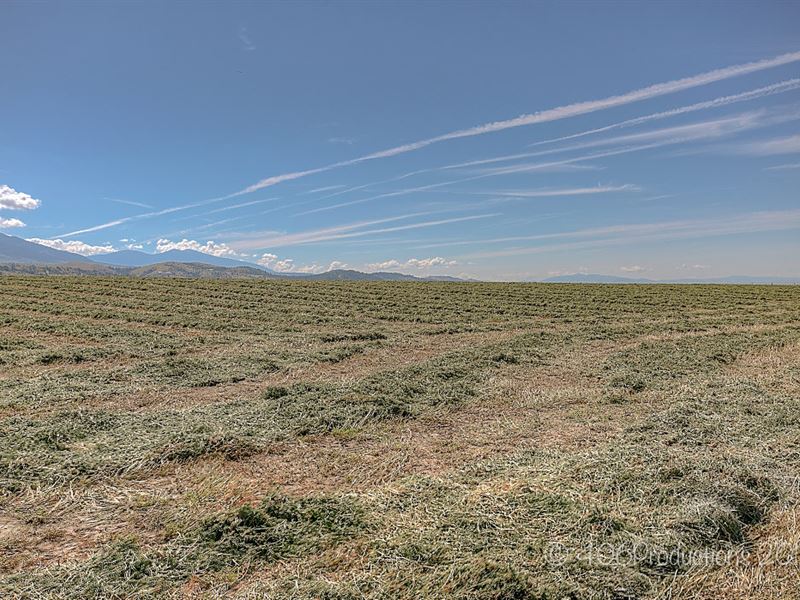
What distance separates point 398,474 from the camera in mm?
6008

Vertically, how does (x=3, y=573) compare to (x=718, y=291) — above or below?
below

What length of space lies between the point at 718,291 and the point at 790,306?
414 inches

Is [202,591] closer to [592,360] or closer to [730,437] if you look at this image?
[730,437]

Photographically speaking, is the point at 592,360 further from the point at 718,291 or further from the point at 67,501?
the point at 718,291

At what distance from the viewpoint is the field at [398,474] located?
3783 mm

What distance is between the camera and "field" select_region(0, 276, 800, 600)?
149 inches

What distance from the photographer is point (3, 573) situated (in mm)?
3930

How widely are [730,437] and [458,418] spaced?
4.40 meters

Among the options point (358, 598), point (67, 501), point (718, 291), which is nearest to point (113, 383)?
point (67, 501)

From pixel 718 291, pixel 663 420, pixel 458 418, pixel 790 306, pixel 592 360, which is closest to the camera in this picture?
pixel 663 420

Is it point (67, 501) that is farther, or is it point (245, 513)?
point (67, 501)

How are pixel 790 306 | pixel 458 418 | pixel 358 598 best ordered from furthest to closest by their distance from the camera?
pixel 790 306
pixel 458 418
pixel 358 598

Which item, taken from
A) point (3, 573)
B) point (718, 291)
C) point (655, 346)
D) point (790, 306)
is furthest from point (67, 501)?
point (718, 291)

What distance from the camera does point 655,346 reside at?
624 inches
